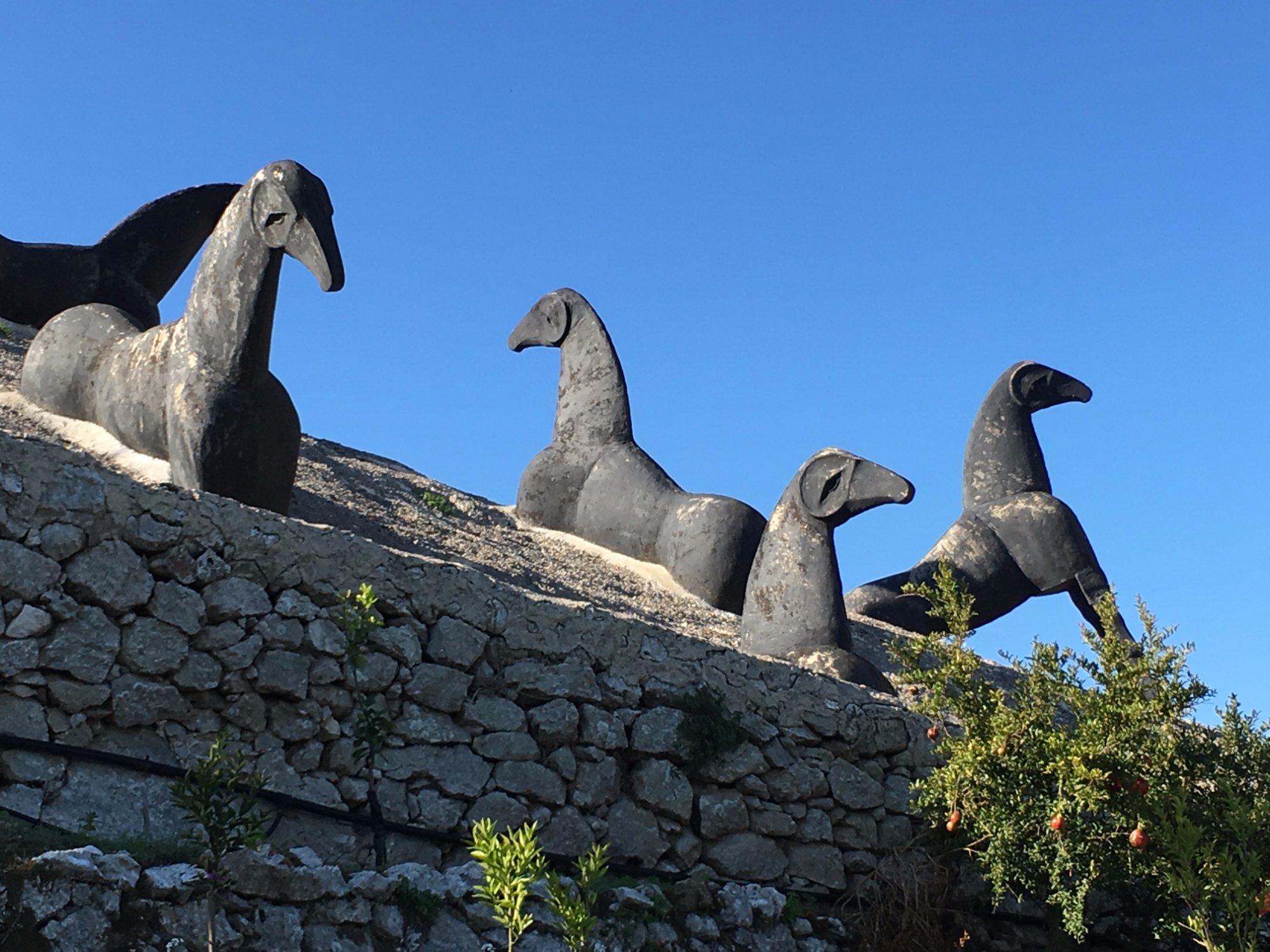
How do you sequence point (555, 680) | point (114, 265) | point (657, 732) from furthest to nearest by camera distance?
point (114, 265) → point (657, 732) → point (555, 680)

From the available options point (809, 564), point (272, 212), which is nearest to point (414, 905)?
point (272, 212)

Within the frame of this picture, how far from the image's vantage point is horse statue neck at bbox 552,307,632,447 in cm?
1430

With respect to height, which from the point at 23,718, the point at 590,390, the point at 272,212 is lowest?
the point at 23,718

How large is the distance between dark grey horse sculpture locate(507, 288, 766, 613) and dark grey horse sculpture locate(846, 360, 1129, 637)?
2.29 meters

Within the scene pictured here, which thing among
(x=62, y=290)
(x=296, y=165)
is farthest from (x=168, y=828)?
(x=62, y=290)

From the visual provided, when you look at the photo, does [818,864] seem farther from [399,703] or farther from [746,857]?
[399,703]

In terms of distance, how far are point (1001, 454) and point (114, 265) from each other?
30.0ft

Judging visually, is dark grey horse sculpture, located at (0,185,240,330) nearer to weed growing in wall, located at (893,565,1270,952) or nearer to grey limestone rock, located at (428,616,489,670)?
grey limestone rock, located at (428,616,489,670)

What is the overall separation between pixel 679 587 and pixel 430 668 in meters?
6.52

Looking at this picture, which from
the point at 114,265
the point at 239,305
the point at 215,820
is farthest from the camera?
the point at 114,265

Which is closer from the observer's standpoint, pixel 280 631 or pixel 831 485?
pixel 280 631

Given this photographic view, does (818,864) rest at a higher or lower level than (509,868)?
higher

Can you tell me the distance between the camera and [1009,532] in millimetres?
14828

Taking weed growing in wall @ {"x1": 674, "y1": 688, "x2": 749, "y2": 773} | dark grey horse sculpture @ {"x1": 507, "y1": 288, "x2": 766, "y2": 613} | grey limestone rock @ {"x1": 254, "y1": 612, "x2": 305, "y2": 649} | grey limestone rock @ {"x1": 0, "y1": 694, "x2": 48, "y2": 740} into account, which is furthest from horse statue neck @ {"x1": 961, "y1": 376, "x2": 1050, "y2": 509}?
grey limestone rock @ {"x1": 0, "y1": 694, "x2": 48, "y2": 740}
